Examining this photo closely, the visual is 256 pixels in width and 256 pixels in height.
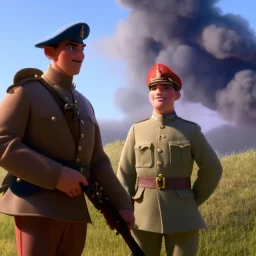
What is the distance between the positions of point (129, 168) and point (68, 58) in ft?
4.54

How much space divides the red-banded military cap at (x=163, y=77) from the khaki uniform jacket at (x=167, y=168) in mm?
242

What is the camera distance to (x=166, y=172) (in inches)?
133

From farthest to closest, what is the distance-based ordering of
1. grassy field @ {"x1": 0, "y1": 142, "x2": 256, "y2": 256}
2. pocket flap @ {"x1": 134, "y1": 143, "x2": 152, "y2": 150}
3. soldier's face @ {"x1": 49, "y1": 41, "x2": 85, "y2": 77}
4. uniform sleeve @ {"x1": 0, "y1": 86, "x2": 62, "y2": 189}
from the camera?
grassy field @ {"x1": 0, "y1": 142, "x2": 256, "y2": 256} → pocket flap @ {"x1": 134, "y1": 143, "x2": 152, "y2": 150} → soldier's face @ {"x1": 49, "y1": 41, "x2": 85, "y2": 77} → uniform sleeve @ {"x1": 0, "y1": 86, "x2": 62, "y2": 189}

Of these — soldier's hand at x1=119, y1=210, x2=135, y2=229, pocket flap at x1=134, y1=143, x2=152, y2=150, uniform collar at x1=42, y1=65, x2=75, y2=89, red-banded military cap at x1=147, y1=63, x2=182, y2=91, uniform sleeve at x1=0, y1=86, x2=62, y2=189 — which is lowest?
soldier's hand at x1=119, y1=210, x2=135, y2=229

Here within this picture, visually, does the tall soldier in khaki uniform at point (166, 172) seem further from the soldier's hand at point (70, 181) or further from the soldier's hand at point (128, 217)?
the soldier's hand at point (70, 181)

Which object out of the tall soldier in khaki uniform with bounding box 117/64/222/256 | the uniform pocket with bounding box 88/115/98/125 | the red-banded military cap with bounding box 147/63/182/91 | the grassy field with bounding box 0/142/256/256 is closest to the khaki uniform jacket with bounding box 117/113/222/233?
the tall soldier in khaki uniform with bounding box 117/64/222/256

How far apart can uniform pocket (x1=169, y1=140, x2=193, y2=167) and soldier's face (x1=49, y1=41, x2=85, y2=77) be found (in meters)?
1.19

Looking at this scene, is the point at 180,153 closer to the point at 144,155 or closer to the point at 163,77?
the point at 144,155

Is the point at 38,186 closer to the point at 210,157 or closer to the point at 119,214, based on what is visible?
the point at 119,214

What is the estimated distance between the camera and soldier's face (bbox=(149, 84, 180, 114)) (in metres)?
3.48

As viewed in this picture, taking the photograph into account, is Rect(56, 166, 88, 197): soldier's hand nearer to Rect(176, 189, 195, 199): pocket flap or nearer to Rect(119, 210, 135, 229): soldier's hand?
Rect(119, 210, 135, 229): soldier's hand

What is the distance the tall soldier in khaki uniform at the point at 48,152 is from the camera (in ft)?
7.25

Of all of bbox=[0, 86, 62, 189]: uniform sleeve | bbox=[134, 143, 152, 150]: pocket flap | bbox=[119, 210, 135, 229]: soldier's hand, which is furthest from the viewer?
bbox=[134, 143, 152, 150]: pocket flap

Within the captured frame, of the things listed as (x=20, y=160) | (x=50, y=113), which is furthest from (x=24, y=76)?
(x=20, y=160)
